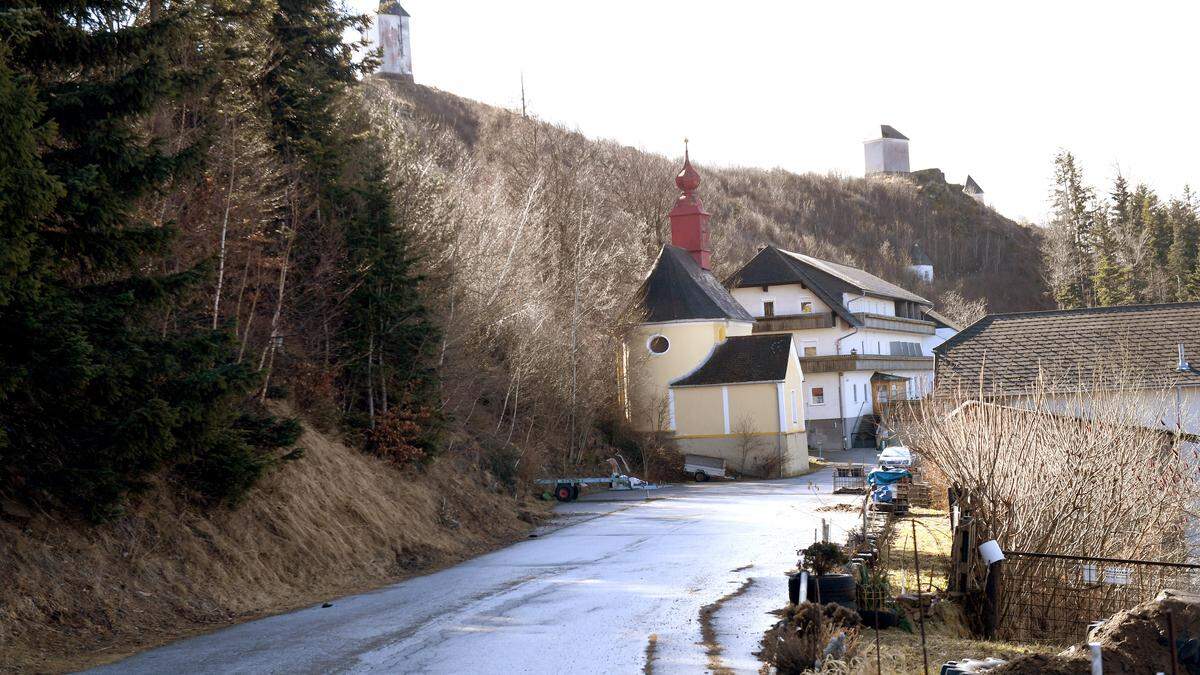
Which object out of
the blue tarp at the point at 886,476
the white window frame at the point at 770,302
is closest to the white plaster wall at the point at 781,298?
the white window frame at the point at 770,302

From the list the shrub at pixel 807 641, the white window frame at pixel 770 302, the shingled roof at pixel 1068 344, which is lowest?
the shrub at pixel 807 641

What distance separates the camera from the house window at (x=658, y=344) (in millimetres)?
53312

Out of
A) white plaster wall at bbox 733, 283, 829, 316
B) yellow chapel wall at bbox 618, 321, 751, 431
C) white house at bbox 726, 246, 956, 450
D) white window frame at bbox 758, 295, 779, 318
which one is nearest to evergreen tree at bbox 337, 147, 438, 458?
yellow chapel wall at bbox 618, 321, 751, 431

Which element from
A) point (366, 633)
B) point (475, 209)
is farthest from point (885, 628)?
point (475, 209)

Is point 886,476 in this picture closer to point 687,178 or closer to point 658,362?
point 658,362

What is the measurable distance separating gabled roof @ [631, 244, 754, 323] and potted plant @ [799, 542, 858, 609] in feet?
130

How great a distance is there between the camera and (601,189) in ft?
207

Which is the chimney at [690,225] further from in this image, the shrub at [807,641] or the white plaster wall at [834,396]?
the shrub at [807,641]

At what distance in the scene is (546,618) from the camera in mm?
13320

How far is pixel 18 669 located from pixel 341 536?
917cm

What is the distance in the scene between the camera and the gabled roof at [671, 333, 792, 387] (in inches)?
2003

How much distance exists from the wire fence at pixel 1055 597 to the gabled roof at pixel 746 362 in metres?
36.4

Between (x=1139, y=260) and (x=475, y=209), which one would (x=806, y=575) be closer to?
(x=475, y=209)

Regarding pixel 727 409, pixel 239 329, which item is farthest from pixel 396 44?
pixel 239 329
